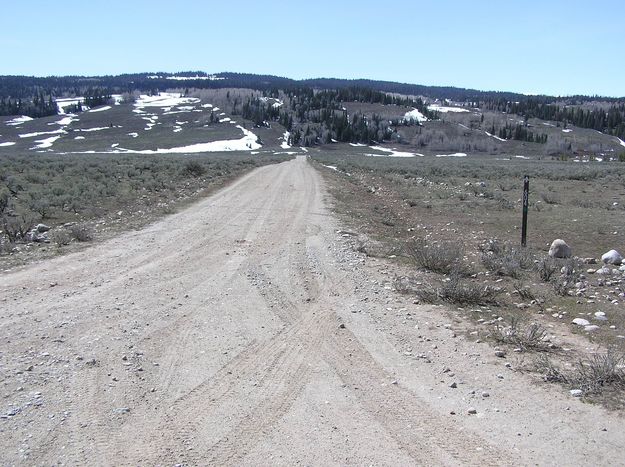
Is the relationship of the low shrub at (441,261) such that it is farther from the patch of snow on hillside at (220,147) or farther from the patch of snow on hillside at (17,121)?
the patch of snow on hillside at (17,121)

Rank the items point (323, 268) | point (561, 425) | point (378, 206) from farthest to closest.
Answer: point (378, 206), point (323, 268), point (561, 425)

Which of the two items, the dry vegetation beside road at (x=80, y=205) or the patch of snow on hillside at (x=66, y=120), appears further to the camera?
the patch of snow on hillside at (x=66, y=120)

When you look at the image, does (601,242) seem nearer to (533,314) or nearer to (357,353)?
(533,314)

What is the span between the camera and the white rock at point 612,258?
34.9ft

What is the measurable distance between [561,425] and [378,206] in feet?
52.5

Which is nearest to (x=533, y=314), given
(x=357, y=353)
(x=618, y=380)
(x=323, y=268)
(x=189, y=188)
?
(x=618, y=380)

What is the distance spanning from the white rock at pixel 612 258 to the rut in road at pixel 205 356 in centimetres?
555

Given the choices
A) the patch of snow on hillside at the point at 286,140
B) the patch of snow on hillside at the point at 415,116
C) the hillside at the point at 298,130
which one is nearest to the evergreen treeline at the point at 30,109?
the hillside at the point at 298,130

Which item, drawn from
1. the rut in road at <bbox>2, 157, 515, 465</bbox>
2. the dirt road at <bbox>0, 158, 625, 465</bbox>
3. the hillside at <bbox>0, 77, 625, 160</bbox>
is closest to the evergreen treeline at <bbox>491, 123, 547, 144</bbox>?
the hillside at <bbox>0, 77, 625, 160</bbox>

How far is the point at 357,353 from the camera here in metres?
6.23

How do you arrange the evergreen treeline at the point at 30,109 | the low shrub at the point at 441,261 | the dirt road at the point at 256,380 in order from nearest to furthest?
the dirt road at the point at 256,380
the low shrub at the point at 441,261
the evergreen treeline at the point at 30,109

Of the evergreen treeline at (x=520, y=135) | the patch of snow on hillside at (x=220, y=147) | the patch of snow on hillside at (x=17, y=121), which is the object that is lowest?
the patch of snow on hillside at (x=220, y=147)

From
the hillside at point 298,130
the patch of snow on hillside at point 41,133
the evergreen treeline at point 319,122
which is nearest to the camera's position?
the hillside at point 298,130

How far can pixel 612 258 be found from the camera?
10.7 meters
